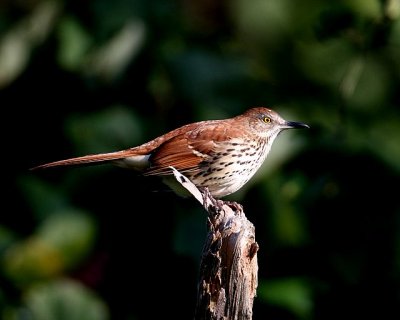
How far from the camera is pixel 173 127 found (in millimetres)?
7383

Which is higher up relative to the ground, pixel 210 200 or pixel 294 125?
pixel 294 125

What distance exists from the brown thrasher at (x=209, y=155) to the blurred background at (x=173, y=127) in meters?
0.42

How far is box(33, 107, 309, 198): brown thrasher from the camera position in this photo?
611 centimetres

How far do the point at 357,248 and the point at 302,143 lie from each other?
66 cm

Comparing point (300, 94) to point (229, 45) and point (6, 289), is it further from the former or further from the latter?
point (6, 289)

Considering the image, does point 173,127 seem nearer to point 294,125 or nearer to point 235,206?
point 294,125

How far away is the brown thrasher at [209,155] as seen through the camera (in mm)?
6109

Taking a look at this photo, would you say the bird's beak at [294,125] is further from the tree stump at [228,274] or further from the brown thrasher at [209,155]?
the tree stump at [228,274]

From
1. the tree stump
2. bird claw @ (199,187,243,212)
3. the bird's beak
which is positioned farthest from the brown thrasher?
the tree stump

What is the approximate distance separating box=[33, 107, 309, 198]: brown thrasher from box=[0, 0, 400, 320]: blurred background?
42 centimetres

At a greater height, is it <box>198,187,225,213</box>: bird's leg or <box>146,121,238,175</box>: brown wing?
<box>146,121,238,175</box>: brown wing

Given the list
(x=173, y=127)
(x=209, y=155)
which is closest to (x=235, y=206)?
(x=209, y=155)

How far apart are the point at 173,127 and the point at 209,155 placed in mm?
1195

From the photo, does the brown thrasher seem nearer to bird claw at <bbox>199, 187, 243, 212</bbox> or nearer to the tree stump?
bird claw at <bbox>199, 187, 243, 212</bbox>
